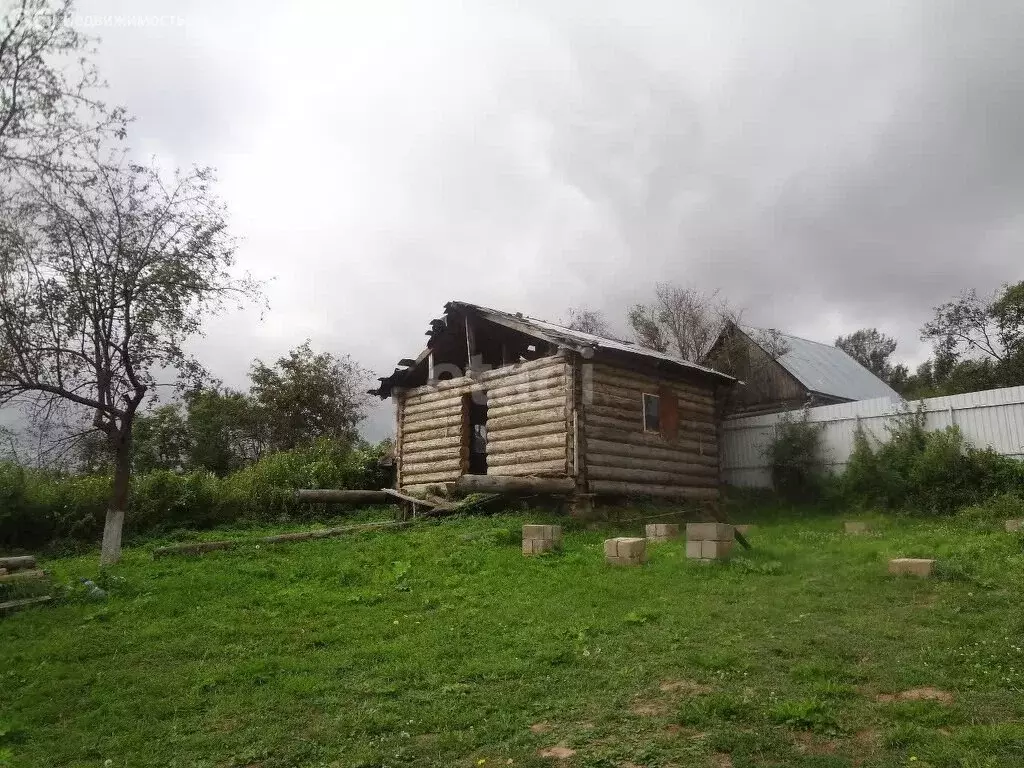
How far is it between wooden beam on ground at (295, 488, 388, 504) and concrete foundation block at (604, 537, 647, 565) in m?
12.1

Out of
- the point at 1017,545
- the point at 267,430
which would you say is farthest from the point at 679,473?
the point at 267,430

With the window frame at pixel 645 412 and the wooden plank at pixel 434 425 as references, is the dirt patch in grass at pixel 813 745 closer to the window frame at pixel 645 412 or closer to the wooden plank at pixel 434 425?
the window frame at pixel 645 412

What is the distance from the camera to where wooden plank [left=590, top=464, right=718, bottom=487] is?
64.8 feet

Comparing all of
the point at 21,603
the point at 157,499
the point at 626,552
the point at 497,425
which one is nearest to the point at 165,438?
the point at 157,499

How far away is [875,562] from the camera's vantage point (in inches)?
456

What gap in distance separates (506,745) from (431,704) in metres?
1.22

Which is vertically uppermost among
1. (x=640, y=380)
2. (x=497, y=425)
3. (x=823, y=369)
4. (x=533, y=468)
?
(x=823, y=369)

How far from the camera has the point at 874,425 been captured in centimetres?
2209

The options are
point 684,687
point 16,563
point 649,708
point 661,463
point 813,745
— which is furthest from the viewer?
point 661,463

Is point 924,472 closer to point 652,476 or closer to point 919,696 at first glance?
point 652,476

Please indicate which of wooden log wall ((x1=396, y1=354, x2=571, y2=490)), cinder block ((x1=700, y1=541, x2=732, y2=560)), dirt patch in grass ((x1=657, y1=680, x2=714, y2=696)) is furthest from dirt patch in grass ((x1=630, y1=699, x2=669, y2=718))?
wooden log wall ((x1=396, y1=354, x2=571, y2=490))

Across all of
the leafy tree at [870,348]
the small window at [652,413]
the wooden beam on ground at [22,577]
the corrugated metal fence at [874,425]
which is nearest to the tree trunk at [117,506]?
the wooden beam on ground at [22,577]

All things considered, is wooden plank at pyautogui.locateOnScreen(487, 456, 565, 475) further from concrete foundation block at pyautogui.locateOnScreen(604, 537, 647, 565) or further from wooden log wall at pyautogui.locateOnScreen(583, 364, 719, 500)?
concrete foundation block at pyautogui.locateOnScreen(604, 537, 647, 565)

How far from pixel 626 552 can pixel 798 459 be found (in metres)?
13.2
